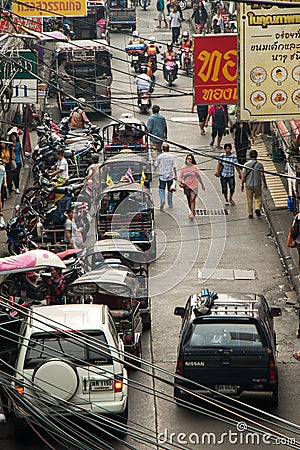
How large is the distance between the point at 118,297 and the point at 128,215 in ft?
18.0

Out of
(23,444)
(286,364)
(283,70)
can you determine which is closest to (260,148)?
(283,70)

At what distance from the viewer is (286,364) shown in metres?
16.4

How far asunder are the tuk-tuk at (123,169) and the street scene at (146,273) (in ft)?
0.16

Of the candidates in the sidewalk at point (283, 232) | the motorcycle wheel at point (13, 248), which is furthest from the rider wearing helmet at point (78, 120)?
the motorcycle wheel at point (13, 248)

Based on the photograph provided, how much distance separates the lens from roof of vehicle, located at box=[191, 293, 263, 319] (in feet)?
47.9

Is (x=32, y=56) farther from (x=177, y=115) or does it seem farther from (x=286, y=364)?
(x=286, y=364)

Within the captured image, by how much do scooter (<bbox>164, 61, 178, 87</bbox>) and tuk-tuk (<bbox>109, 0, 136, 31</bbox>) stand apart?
438 inches

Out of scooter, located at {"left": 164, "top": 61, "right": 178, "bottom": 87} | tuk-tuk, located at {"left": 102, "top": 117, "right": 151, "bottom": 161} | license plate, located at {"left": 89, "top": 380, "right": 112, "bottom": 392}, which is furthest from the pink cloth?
scooter, located at {"left": 164, "top": 61, "right": 178, "bottom": 87}

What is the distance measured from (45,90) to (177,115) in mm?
5003

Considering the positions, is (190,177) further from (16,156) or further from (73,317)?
(73,317)

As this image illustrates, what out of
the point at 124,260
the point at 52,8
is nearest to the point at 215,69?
the point at 124,260

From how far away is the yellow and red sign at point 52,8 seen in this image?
30.2 meters

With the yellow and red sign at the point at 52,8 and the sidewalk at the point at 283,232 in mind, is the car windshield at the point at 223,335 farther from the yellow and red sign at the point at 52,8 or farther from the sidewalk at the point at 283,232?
the yellow and red sign at the point at 52,8

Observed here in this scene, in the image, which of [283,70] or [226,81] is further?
[226,81]
